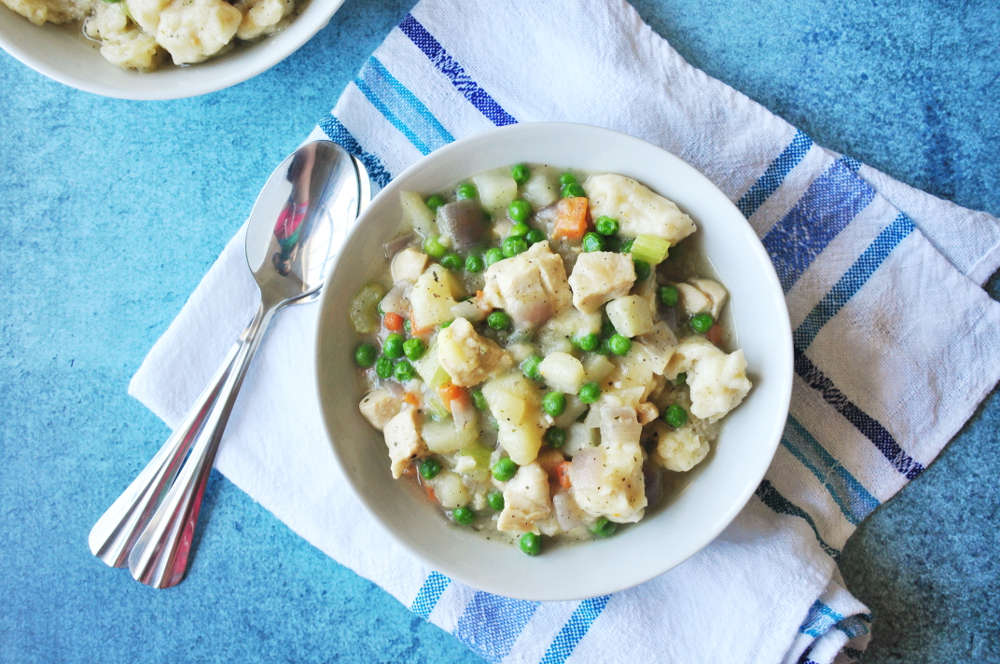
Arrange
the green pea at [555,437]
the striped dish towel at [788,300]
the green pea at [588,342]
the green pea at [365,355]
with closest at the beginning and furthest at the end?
the green pea at [588,342], the green pea at [555,437], the green pea at [365,355], the striped dish towel at [788,300]

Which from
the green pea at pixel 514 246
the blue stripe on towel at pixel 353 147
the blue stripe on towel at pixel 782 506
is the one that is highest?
the green pea at pixel 514 246

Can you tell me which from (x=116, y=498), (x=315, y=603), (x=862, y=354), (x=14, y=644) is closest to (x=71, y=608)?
(x=14, y=644)

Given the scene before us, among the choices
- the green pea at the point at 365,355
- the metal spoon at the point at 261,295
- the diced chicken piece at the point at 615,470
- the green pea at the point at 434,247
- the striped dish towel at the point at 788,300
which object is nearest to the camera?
the diced chicken piece at the point at 615,470

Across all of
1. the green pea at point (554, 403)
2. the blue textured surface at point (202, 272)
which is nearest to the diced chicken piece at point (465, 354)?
the green pea at point (554, 403)

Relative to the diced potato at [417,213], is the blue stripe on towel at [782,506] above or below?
below

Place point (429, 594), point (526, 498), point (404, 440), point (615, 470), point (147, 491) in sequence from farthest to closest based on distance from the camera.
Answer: point (147, 491), point (429, 594), point (404, 440), point (526, 498), point (615, 470)

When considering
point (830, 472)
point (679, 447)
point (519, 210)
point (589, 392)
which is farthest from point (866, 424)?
point (519, 210)

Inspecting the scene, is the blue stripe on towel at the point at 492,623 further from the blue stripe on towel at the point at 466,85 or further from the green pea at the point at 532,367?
the blue stripe on towel at the point at 466,85

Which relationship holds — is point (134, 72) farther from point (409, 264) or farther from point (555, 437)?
point (555, 437)
